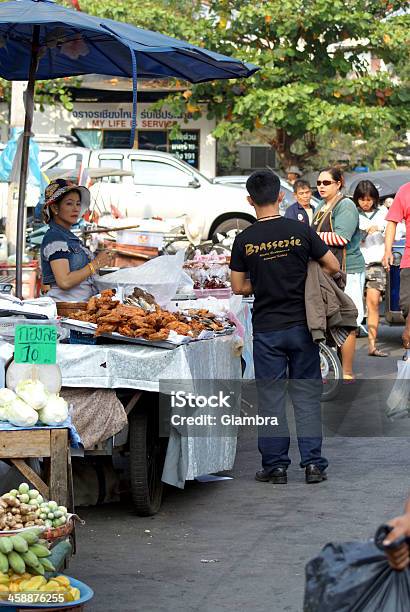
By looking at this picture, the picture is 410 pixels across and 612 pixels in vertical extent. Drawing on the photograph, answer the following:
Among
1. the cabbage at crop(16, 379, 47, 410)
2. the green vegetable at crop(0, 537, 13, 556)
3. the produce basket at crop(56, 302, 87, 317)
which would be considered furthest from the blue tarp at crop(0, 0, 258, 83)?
the green vegetable at crop(0, 537, 13, 556)

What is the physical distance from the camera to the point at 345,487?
23.6 ft

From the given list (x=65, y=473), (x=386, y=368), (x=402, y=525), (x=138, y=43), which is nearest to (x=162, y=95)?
(x=386, y=368)

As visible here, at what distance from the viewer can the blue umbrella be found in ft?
23.3

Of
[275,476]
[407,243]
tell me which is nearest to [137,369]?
[275,476]

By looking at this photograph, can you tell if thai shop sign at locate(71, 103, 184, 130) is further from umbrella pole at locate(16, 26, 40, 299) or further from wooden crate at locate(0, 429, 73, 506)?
wooden crate at locate(0, 429, 73, 506)

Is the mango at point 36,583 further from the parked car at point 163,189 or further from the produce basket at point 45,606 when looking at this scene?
the parked car at point 163,189

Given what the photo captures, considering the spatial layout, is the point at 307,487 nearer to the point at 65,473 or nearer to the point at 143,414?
the point at 143,414

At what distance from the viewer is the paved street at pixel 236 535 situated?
17.1 feet

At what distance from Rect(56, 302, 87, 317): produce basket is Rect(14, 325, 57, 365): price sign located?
1.32m

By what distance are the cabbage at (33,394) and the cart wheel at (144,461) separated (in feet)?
3.52

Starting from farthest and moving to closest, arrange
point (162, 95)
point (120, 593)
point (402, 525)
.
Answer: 1. point (162, 95)
2. point (120, 593)
3. point (402, 525)

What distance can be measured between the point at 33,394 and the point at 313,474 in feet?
8.48

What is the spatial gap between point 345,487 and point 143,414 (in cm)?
152

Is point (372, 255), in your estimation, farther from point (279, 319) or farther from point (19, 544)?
point (19, 544)
